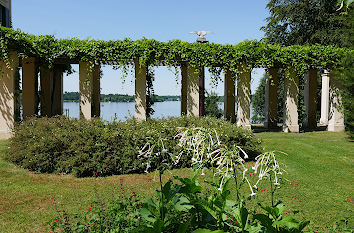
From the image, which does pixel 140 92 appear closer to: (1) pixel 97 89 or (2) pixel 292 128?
(1) pixel 97 89

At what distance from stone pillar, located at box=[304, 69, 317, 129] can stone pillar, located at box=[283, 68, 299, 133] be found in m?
2.30

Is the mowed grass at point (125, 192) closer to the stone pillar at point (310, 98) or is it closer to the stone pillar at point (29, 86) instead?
the stone pillar at point (29, 86)

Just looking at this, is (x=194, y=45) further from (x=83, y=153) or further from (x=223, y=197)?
(x=223, y=197)

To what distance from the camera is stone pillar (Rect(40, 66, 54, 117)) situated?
13.6 meters

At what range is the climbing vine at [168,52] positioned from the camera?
1079 cm

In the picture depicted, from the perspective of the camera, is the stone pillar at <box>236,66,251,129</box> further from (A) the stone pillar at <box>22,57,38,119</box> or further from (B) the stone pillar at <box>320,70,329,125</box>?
(A) the stone pillar at <box>22,57,38,119</box>

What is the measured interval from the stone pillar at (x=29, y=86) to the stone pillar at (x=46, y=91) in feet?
1.89

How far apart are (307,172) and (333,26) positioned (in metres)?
18.0

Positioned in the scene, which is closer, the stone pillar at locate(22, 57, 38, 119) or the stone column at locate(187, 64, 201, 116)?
the stone pillar at locate(22, 57, 38, 119)

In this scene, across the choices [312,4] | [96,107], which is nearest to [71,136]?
[96,107]

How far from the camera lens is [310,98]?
16.0 m

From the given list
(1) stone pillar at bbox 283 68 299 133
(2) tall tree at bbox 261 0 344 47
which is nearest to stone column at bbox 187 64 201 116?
(1) stone pillar at bbox 283 68 299 133

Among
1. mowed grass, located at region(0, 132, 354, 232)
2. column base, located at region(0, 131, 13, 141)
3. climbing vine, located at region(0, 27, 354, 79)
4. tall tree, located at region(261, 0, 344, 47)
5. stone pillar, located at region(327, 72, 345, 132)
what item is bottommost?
mowed grass, located at region(0, 132, 354, 232)

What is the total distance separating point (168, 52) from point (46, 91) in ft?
22.8
